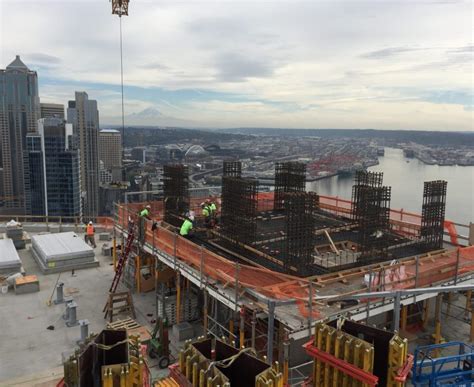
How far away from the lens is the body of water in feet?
169

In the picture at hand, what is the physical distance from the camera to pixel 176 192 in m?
22.1

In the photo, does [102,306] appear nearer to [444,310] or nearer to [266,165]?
[444,310]

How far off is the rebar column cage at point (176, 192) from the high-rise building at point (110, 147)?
95.4 meters

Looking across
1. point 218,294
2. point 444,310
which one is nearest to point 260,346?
point 218,294

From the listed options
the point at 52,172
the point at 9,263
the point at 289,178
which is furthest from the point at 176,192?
the point at 52,172

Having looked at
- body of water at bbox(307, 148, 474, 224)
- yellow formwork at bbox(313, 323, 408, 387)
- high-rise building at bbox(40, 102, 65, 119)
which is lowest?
body of water at bbox(307, 148, 474, 224)

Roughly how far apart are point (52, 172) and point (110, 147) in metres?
44.3

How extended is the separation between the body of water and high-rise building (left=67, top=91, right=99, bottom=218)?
53298 mm

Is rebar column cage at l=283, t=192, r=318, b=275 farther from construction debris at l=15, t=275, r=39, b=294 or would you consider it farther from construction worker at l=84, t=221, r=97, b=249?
construction worker at l=84, t=221, r=97, b=249

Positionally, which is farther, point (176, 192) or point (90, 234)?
point (90, 234)

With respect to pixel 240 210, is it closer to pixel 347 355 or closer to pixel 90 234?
pixel 347 355

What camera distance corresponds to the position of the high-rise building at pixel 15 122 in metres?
108

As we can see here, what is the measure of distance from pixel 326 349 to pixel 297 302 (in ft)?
13.1

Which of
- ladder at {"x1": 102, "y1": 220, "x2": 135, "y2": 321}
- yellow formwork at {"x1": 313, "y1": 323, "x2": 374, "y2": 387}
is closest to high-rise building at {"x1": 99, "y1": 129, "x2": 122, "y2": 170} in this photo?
ladder at {"x1": 102, "y1": 220, "x2": 135, "y2": 321}
